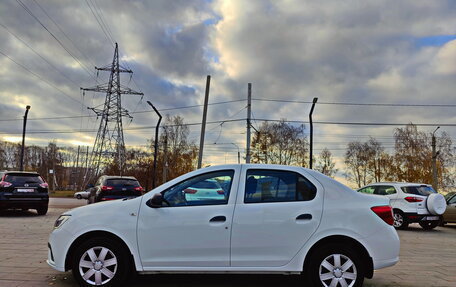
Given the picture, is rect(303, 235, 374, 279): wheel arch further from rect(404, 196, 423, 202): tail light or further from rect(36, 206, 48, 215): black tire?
rect(36, 206, 48, 215): black tire

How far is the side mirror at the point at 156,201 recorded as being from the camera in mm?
4434

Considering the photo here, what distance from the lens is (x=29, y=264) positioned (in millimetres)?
5898

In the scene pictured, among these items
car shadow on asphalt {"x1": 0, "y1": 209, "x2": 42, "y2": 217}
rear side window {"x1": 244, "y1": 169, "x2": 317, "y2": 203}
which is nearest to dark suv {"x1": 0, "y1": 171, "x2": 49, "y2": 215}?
car shadow on asphalt {"x1": 0, "y1": 209, "x2": 42, "y2": 217}

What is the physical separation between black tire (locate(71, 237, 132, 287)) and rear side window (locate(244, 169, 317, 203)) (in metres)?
1.65

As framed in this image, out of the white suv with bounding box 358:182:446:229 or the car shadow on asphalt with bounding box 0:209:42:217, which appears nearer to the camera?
the white suv with bounding box 358:182:446:229

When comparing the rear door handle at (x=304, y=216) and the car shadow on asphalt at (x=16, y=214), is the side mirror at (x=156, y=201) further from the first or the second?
the car shadow on asphalt at (x=16, y=214)

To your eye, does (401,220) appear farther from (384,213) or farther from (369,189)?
(384,213)

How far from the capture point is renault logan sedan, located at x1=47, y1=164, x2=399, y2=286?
14.3 ft

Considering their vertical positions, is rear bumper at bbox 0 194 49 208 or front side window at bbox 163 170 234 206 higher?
front side window at bbox 163 170 234 206

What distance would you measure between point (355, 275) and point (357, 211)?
29.8 inches

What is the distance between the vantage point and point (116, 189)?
14.1 metres

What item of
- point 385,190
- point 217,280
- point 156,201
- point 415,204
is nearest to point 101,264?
point 156,201

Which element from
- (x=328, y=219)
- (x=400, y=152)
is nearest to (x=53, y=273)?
(x=328, y=219)

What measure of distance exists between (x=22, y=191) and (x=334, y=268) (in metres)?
12.4
